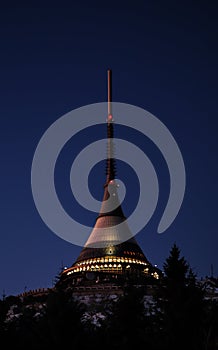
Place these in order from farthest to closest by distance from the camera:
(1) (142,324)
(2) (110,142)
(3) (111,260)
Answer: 1. (2) (110,142)
2. (3) (111,260)
3. (1) (142,324)

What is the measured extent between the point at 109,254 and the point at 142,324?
55.1 metres

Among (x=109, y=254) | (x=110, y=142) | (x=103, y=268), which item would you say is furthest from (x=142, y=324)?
(x=110, y=142)

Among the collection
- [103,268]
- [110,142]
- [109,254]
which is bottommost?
[103,268]

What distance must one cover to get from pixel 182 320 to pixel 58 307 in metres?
7.10

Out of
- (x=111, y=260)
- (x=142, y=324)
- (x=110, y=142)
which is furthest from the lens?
(x=110, y=142)

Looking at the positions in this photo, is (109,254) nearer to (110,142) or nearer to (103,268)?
(103,268)

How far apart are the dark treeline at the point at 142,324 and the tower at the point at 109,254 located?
39.7 m

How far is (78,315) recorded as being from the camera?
38.4 m

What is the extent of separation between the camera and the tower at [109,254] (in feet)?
284

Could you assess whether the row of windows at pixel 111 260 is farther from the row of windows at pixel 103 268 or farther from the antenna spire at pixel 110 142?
the antenna spire at pixel 110 142

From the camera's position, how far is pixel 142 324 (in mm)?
38969

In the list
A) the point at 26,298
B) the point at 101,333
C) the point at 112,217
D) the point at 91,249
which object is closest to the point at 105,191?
the point at 112,217

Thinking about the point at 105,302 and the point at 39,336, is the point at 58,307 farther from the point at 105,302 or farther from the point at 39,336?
the point at 105,302

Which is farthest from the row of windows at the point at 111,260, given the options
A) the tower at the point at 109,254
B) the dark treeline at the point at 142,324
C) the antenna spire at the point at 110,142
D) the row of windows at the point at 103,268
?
the dark treeline at the point at 142,324
